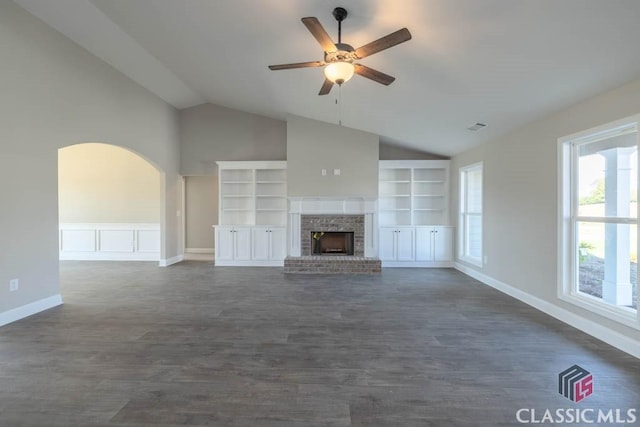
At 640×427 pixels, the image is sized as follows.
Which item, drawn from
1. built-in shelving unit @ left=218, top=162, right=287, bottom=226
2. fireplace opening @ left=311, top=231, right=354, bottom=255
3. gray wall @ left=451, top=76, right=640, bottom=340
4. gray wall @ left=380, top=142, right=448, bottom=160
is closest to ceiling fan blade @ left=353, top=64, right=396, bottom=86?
gray wall @ left=451, top=76, right=640, bottom=340

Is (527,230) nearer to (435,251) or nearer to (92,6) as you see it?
(435,251)

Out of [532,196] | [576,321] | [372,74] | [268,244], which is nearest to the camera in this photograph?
[372,74]

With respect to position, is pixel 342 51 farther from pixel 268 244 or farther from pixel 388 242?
pixel 268 244

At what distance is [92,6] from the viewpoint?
374 cm

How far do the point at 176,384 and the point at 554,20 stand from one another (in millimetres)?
3874

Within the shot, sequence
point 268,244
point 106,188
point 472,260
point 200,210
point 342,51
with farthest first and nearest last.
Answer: point 200,210 < point 106,188 < point 268,244 < point 472,260 < point 342,51

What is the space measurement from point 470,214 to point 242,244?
4880mm

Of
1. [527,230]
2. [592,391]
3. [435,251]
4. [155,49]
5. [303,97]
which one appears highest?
[155,49]

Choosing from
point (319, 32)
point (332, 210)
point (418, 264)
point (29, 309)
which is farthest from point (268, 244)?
point (319, 32)

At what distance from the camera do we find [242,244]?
695 cm

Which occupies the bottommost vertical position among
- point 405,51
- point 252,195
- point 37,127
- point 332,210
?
point 332,210

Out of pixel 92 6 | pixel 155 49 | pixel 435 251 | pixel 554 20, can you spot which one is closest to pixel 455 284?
pixel 435 251

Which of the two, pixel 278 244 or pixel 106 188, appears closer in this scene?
pixel 278 244

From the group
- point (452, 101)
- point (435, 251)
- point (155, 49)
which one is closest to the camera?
point (452, 101)
